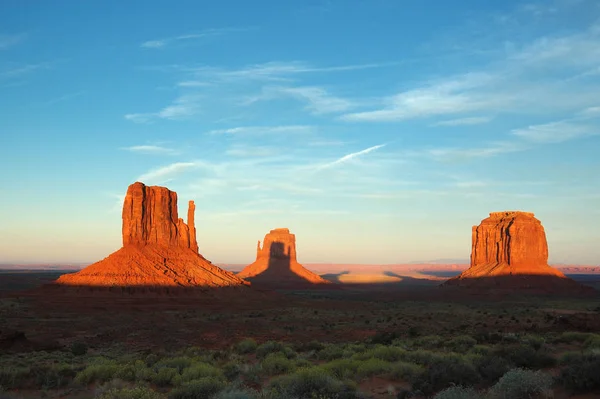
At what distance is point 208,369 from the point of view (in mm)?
13922

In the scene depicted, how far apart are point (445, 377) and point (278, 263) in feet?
458

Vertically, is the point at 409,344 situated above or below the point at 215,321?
above

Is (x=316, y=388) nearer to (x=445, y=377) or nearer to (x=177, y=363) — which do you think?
(x=445, y=377)

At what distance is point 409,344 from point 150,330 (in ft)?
73.7

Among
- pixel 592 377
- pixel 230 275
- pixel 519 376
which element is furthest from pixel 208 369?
pixel 230 275

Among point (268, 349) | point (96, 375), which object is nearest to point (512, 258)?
point (268, 349)

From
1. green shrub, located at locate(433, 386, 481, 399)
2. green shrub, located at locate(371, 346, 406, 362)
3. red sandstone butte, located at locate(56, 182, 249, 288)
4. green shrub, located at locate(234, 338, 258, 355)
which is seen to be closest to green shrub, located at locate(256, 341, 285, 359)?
green shrub, located at locate(234, 338, 258, 355)

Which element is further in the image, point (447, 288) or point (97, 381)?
point (447, 288)

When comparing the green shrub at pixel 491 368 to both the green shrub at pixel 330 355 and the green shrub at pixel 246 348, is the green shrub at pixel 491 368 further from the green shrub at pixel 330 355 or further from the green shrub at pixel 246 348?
the green shrub at pixel 246 348

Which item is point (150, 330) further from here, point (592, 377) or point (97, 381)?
point (592, 377)

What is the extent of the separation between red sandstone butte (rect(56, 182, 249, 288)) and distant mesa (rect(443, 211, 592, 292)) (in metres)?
53.4

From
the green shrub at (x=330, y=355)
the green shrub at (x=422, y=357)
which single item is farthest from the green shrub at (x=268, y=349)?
the green shrub at (x=422, y=357)

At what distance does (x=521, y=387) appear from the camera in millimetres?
9438

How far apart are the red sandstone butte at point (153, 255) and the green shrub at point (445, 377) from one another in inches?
2349
